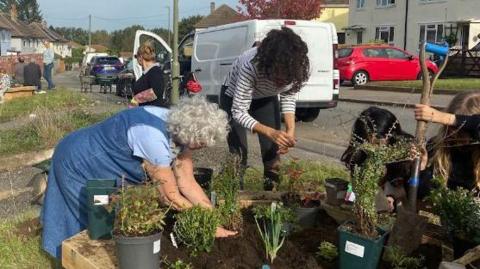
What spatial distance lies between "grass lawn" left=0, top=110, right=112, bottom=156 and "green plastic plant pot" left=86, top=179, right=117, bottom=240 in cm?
521

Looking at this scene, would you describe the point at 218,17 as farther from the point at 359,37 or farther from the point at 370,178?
the point at 370,178

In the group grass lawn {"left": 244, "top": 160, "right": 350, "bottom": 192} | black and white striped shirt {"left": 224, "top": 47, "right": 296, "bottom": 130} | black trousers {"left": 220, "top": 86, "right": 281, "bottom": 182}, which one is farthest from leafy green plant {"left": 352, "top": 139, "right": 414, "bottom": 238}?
grass lawn {"left": 244, "top": 160, "right": 350, "bottom": 192}

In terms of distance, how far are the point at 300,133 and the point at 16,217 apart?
6284mm

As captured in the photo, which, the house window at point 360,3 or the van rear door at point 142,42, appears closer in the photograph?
the van rear door at point 142,42

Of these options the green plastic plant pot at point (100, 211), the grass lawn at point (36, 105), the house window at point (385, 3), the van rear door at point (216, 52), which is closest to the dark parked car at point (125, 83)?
the grass lawn at point (36, 105)

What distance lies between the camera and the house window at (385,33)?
34.3 meters

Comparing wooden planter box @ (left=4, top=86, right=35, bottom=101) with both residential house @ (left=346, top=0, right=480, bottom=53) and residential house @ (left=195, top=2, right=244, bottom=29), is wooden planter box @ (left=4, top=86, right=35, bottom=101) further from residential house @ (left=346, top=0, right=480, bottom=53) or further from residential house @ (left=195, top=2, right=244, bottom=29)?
residential house @ (left=195, top=2, right=244, bottom=29)

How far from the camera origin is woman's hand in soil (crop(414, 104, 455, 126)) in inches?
109

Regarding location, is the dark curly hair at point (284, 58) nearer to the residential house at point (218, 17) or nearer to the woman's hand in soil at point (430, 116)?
the woman's hand in soil at point (430, 116)

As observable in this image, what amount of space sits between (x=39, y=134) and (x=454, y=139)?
7135mm

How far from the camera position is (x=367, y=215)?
8.14 feet

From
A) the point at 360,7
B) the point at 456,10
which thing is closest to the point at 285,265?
the point at 456,10

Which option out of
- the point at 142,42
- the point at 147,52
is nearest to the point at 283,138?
the point at 147,52

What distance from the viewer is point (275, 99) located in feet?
14.6
